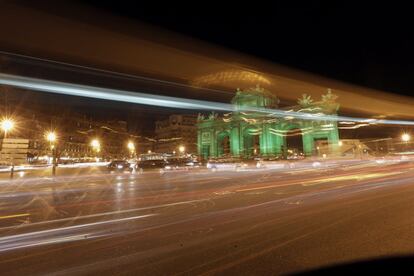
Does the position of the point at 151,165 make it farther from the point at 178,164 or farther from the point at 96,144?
the point at 96,144

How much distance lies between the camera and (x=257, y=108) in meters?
66.6

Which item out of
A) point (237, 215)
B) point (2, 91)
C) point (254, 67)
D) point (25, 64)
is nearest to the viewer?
point (237, 215)

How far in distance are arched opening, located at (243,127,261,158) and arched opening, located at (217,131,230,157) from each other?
8332 mm

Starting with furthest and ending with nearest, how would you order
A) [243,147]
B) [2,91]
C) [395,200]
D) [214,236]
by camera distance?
[243,147], [2,91], [395,200], [214,236]

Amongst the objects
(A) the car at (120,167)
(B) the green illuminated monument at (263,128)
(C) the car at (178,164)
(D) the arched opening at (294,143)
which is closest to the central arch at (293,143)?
(D) the arched opening at (294,143)

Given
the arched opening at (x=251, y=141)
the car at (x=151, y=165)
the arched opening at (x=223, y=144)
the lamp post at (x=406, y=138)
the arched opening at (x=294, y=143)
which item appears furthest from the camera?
the arched opening at (x=223, y=144)

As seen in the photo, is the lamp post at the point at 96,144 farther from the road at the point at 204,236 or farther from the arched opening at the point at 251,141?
the road at the point at 204,236

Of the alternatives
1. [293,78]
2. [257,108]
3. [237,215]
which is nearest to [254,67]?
[293,78]

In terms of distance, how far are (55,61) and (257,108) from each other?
5618 centimetres

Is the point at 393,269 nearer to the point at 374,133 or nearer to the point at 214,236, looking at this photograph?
the point at 214,236

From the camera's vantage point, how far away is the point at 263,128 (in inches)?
2611

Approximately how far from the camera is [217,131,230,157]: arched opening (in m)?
81.8

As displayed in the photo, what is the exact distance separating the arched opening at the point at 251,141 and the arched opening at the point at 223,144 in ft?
27.3

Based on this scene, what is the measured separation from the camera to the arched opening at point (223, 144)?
81.8m
